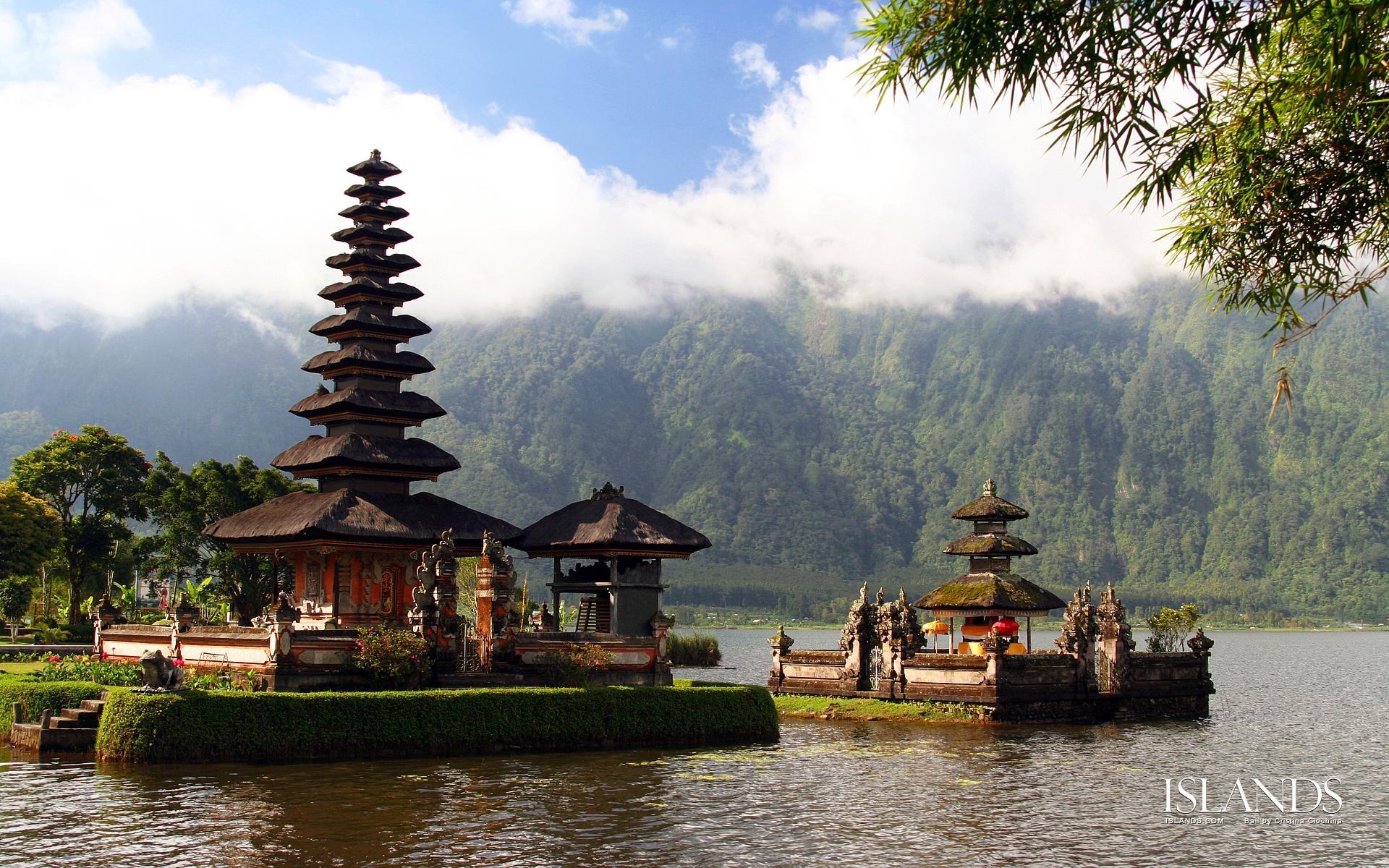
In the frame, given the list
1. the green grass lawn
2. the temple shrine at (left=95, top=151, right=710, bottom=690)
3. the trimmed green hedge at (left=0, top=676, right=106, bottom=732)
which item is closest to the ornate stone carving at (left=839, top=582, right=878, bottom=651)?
the green grass lawn

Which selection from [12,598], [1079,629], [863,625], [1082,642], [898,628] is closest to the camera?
[898,628]

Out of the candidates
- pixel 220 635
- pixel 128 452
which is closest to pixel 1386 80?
pixel 220 635

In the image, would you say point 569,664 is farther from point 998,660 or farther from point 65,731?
Answer: point 998,660

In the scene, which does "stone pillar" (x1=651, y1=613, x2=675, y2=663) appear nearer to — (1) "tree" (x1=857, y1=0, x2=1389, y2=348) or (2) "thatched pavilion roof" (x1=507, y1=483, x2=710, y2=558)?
(2) "thatched pavilion roof" (x1=507, y1=483, x2=710, y2=558)

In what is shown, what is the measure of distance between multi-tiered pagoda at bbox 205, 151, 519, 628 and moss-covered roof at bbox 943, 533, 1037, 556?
21726 millimetres

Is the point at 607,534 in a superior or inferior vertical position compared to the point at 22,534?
inferior

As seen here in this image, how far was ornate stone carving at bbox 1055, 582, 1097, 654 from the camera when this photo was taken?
4988cm

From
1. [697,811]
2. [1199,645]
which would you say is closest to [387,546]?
[697,811]

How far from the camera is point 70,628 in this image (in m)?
64.6

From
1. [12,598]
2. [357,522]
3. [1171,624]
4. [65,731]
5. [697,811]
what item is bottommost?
[697,811]

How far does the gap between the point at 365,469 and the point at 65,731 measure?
45.5 feet

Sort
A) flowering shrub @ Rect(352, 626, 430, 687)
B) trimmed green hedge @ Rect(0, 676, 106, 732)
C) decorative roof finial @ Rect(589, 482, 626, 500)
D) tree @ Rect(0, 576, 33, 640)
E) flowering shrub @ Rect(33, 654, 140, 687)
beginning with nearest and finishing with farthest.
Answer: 1. trimmed green hedge @ Rect(0, 676, 106, 732)
2. flowering shrub @ Rect(33, 654, 140, 687)
3. flowering shrub @ Rect(352, 626, 430, 687)
4. decorative roof finial @ Rect(589, 482, 626, 500)
5. tree @ Rect(0, 576, 33, 640)

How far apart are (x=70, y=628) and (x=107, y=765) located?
3973 cm

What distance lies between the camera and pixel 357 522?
1550 inches
